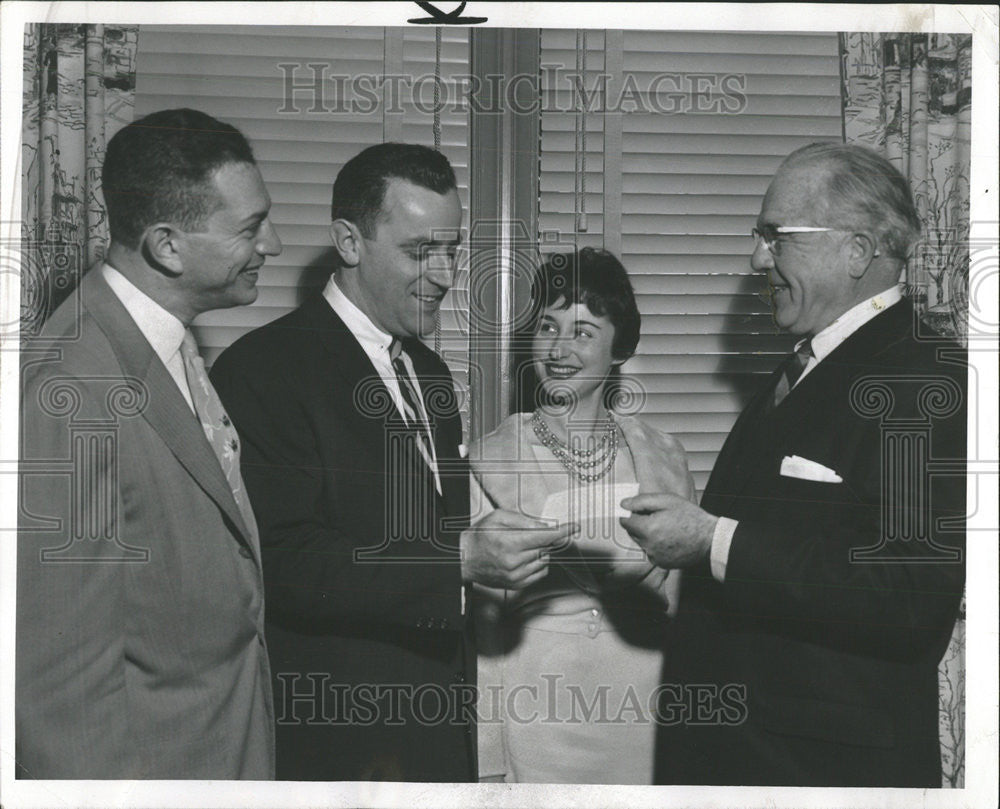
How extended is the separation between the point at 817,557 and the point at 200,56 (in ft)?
3.47

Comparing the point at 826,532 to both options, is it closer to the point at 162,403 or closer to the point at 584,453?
the point at 584,453

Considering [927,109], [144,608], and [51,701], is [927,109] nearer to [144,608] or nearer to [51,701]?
[144,608]

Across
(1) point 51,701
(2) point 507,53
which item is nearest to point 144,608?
(1) point 51,701

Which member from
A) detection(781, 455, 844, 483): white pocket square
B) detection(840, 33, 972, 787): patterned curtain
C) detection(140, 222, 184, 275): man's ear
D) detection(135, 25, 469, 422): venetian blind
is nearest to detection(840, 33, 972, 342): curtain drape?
detection(840, 33, 972, 787): patterned curtain

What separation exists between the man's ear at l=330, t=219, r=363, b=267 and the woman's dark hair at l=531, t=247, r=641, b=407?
24cm

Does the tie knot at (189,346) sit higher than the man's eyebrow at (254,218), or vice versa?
the man's eyebrow at (254,218)

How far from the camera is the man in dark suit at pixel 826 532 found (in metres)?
1.42

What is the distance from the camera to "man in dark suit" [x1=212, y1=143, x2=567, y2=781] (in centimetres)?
140

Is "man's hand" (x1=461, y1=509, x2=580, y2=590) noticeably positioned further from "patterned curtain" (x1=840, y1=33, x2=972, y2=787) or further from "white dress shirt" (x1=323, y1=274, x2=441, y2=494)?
"patterned curtain" (x1=840, y1=33, x2=972, y2=787)

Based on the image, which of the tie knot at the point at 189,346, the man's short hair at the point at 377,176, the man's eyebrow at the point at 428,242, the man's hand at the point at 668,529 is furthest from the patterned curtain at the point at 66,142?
the man's hand at the point at 668,529

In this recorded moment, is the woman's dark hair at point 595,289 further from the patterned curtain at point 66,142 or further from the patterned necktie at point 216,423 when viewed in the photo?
the patterned curtain at point 66,142

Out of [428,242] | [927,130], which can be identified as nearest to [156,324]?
[428,242]

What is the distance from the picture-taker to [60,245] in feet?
4.68

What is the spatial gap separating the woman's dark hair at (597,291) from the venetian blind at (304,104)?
0.11 m
